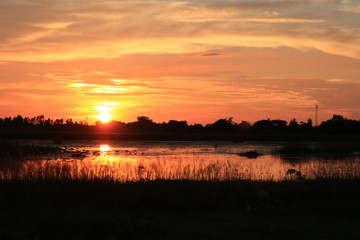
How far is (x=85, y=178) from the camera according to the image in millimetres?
16578

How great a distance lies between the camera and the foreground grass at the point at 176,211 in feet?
31.5

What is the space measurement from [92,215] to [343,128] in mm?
96286

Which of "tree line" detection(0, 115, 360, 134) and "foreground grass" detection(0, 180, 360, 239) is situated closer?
"foreground grass" detection(0, 180, 360, 239)

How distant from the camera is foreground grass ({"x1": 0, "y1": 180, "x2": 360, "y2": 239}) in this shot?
9.59 meters

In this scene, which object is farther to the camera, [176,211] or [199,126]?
[199,126]

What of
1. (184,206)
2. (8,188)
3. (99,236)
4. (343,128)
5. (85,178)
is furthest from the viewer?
(343,128)

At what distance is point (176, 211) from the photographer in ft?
40.2

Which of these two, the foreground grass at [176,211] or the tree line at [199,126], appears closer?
the foreground grass at [176,211]

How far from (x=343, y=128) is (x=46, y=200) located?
9536 cm

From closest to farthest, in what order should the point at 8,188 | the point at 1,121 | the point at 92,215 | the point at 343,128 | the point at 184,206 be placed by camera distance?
the point at 92,215
the point at 184,206
the point at 8,188
the point at 343,128
the point at 1,121

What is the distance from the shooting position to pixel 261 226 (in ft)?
33.0

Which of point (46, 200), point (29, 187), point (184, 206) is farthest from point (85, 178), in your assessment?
point (184, 206)

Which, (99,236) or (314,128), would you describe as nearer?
(99,236)

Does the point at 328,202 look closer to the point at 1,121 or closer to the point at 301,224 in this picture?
the point at 301,224
